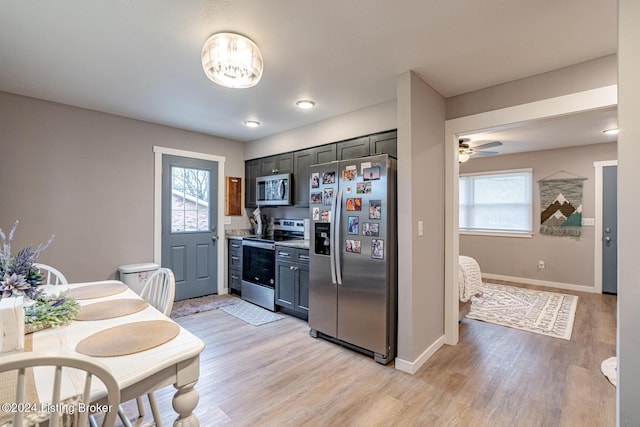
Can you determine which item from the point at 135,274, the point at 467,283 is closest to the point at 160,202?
the point at 135,274

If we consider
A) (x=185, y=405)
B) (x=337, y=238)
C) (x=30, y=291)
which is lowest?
(x=185, y=405)

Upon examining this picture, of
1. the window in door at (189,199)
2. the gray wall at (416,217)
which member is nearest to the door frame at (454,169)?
the gray wall at (416,217)

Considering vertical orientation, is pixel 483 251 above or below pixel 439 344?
above

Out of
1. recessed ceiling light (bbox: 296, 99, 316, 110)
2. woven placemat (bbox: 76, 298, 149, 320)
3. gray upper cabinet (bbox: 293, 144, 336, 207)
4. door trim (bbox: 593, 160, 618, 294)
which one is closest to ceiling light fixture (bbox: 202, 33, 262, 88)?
recessed ceiling light (bbox: 296, 99, 316, 110)

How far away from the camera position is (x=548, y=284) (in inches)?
207

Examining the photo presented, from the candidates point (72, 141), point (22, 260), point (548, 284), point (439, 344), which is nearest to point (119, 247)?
point (72, 141)

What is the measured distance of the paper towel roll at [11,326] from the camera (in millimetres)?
1104

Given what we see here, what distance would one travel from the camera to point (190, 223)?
4.43 m

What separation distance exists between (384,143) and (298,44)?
147cm

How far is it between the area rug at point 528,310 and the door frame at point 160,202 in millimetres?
3686

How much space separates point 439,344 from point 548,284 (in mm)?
3738

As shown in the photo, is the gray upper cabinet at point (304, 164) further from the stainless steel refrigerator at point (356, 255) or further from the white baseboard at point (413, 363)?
the white baseboard at point (413, 363)

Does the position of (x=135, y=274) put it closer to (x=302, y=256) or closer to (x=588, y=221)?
(x=302, y=256)

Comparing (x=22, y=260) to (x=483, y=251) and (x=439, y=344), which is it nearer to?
(x=439, y=344)
